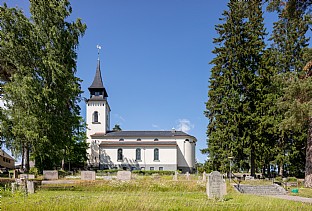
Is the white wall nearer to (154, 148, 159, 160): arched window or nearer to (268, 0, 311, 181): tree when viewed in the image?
(154, 148, 159, 160): arched window

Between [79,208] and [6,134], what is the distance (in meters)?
14.4

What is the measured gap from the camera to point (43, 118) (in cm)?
1986

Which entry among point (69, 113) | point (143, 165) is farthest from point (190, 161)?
point (69, 113)

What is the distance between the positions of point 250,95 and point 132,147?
28.0m

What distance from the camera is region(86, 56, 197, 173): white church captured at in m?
51.8

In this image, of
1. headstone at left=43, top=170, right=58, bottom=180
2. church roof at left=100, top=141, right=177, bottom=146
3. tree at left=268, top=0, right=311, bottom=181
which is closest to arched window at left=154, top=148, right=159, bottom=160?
church roof at left=100, top=141, right=177, bottom=146

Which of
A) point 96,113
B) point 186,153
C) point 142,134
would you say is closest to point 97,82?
point 96,113

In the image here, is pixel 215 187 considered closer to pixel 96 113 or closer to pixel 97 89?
pixel 96 113

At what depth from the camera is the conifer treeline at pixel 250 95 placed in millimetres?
28205

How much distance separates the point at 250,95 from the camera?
29812mm

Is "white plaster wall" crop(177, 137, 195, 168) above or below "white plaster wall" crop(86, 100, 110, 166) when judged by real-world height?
below

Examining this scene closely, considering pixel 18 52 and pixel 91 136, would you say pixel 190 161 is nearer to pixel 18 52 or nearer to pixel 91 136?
pixel 91 136

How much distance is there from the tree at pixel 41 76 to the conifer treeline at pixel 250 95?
1490cm

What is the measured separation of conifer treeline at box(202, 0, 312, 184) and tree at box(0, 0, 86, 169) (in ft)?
48.9
